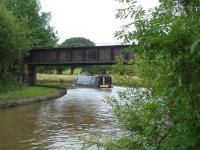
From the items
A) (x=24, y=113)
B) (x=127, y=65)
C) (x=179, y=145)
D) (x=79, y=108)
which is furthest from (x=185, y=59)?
(x=79, y=108)

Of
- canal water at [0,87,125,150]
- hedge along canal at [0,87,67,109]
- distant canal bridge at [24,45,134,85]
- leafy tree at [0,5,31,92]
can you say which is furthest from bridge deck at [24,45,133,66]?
canal water at [0,87,125,150]

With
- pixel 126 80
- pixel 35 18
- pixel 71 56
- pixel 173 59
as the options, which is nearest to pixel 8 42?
pixel 71 56

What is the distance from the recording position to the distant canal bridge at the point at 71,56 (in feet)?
172

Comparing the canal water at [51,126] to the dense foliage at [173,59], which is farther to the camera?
the canal water at [51,126]

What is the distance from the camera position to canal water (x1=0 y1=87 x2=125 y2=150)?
1933 centimetres

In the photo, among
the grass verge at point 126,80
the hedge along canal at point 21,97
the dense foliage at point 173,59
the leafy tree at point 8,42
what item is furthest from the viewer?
the leafy tree at point 8,42

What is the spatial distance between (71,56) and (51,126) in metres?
31.6

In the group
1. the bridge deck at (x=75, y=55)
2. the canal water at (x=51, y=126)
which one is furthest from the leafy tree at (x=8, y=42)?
the canal water at (x=51, y=126)

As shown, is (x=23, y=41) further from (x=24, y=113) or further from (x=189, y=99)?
(x=189, y=99)

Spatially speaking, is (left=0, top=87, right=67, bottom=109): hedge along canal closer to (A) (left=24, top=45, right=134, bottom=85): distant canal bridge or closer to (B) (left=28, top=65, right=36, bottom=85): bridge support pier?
(A) (left=24, top=45, right=134, bottom=85): distant canal bridge

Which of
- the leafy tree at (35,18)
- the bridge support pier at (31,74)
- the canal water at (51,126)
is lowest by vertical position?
the canal water at (51,126)

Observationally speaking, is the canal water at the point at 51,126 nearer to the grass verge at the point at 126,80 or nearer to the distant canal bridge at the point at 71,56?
the grass verge at the point at 126,80

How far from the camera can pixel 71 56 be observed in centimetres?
5675

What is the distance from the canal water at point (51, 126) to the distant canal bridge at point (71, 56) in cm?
1475
